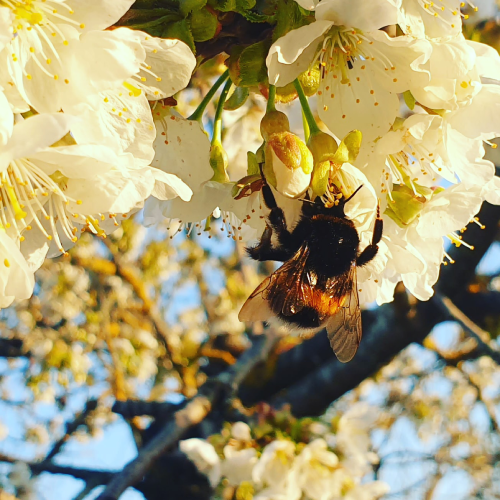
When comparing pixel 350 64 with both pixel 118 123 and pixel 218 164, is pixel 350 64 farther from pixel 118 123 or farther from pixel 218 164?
pixel 118 123

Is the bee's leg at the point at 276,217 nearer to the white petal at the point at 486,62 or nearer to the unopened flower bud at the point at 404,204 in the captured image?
the unopened flower bud at the point at 404,204

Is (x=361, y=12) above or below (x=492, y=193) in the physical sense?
above

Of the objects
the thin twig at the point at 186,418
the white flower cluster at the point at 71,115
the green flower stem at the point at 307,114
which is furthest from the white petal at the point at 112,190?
the thin twig at the point at 186,418

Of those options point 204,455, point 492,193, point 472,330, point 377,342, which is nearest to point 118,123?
point 492,193

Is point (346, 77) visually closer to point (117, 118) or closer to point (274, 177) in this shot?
point (274, 177)

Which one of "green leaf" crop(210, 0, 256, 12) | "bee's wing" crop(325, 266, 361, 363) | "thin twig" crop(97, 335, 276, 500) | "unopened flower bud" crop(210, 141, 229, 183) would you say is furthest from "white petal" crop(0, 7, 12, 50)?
"thin twig" crop(97, 335, 276, 500)

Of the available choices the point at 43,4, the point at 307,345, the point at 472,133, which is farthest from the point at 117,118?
the point at 307,345
